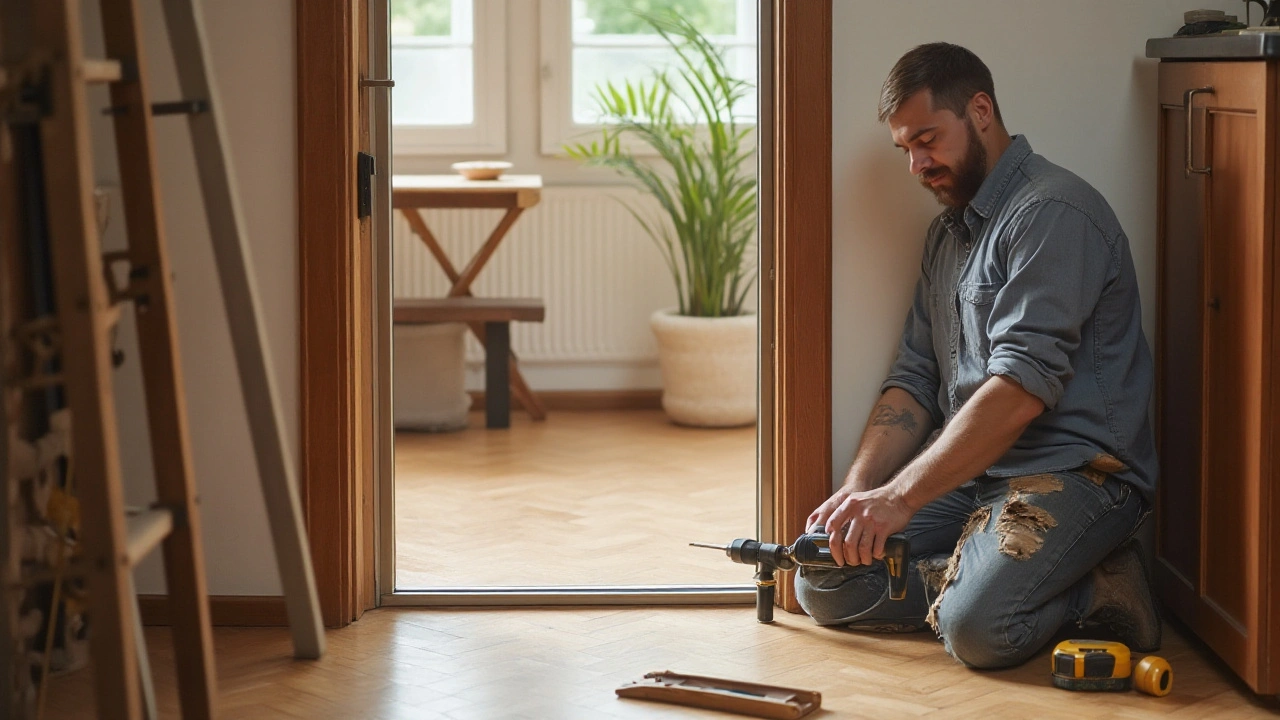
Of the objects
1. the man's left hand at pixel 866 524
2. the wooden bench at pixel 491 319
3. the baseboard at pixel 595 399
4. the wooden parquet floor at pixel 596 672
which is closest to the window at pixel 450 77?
the wooden bench at pixel 491 319

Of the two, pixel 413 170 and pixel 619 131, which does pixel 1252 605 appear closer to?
pixel 619 131

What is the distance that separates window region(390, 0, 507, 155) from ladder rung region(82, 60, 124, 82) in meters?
3.60

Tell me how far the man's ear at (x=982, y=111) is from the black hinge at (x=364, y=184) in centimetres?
117

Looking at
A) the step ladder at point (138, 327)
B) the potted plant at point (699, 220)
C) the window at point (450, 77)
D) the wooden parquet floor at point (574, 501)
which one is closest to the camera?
the step ladder at point (138, 327)

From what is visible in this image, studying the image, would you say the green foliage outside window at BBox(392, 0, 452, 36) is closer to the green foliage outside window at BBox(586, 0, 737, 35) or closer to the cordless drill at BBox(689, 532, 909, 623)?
the green foliage outside window at BBox(586, 0, 737, 35)

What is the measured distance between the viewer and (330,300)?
2793 mm

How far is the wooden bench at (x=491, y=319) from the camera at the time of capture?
16.3ft

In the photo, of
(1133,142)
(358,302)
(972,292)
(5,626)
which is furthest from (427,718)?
(1133,142)

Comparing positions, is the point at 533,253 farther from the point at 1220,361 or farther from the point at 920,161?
the point at 1220,361

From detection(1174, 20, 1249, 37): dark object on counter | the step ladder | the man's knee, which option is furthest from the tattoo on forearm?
the step ladder

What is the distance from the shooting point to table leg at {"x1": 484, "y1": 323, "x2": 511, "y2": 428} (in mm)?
5086

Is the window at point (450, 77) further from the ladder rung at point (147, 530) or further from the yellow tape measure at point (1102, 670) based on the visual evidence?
the ladder rung at point (147, 530)

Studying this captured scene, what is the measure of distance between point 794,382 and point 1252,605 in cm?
94

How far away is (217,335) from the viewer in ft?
9.26
